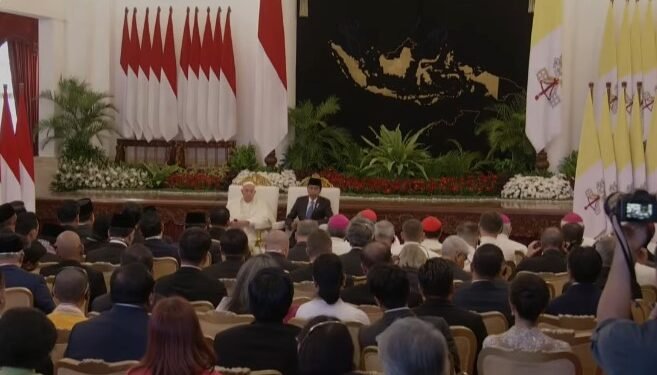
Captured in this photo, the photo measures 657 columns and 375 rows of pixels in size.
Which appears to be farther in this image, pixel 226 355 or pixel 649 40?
pixel 649 40

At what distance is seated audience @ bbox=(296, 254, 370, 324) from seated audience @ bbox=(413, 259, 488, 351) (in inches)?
14.4

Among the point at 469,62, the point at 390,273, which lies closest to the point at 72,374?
the point at 390,273

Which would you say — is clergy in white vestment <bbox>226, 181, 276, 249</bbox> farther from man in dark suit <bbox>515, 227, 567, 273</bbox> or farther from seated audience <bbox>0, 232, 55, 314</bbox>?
seated audience <bbox>0, 232, 55, 314</bbox>

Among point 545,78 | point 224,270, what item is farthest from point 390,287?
point 545,78

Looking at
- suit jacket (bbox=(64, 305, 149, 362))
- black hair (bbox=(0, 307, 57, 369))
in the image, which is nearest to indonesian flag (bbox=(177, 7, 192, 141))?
suit jacket (bbox=(64, 305, 149, 362))

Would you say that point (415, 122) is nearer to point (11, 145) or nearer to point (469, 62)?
point (469, 62)

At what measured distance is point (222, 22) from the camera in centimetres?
1524

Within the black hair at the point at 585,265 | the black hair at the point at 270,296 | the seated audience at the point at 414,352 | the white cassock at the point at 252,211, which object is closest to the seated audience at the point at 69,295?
the black hair at the point at 270,296

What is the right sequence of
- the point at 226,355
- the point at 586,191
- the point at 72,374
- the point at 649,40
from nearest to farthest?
1. the point at 72,374
2. the point at 226,355
3. the point at 586,191
4. the point at 649,40

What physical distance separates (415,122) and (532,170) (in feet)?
7.13

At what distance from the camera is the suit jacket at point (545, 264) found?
7.12 m

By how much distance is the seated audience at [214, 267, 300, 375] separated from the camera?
14.0ft

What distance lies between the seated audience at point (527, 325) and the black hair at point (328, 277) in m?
1.00

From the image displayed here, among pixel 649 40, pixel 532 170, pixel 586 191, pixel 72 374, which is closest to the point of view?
pixel 72 374
